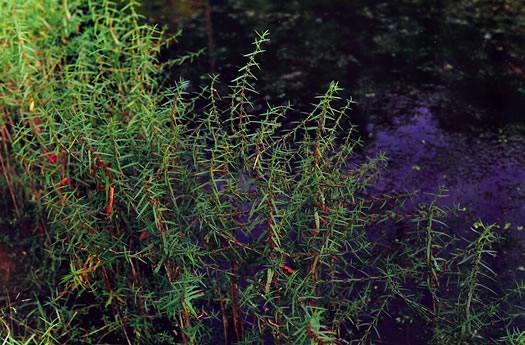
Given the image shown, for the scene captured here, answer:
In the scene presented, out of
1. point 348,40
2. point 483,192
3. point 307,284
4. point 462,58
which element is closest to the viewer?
point 307,284

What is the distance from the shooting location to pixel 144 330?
257cm

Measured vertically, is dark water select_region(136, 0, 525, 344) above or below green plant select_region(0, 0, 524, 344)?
below

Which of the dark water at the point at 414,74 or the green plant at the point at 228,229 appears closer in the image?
the green plant at the point at 228,229

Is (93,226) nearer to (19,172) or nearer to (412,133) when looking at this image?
(19,172)

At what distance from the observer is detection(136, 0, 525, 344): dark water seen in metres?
3.53

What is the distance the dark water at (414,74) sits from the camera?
3529 mm

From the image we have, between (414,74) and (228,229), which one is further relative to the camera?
(414,74)

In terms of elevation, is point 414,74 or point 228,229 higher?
point 228,229

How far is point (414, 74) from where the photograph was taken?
189 inches

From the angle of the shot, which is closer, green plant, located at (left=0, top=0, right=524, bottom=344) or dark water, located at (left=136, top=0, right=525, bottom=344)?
green plant, located at (left=0, top=0, right=524, bottom=344)

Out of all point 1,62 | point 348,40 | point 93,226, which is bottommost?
point 348,40

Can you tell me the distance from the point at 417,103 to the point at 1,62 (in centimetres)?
284

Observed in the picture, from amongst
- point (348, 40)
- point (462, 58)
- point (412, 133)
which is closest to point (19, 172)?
point (412, 133)

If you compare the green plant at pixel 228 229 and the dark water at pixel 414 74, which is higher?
the green plant at pixel 228 229
